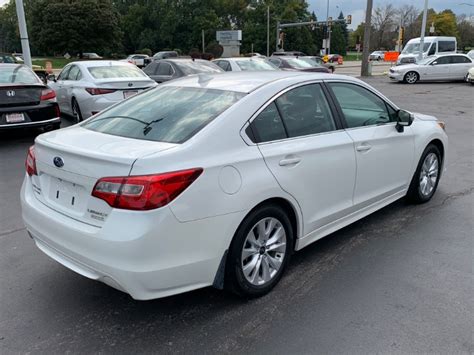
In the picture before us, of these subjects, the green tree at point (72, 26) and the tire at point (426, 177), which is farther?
the green tree at point (72, 26)

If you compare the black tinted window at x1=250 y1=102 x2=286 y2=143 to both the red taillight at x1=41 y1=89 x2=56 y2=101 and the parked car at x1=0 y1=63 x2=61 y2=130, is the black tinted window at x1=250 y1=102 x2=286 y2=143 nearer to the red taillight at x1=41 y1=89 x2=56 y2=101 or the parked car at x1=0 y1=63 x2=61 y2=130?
the parked car at x1=0 y1=63 x2=61 y2=130

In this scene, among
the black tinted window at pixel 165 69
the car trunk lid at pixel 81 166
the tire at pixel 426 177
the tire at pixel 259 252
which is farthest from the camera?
the black tinted window at pixel 165 69

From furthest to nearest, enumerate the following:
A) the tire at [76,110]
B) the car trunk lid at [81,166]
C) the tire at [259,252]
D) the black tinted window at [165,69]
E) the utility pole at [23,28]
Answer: the utility pole at [23,28], the black tinted window at [165,69], the tire at [76,110], the tire at [259,252], the car trunk lid at [81,166]

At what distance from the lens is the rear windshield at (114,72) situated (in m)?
10.2

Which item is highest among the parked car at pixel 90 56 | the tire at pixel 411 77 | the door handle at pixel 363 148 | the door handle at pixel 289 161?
the door handle at pixel 289 161

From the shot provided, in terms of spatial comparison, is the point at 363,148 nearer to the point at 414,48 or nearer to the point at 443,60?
the point at 443,60

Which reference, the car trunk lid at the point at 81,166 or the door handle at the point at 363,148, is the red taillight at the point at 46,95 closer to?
the car trunk lid at the point at 81,166

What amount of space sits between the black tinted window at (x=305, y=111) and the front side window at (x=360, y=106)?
0.23 metres

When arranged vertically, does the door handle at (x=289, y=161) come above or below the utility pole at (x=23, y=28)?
below

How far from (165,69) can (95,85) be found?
4.61 meters

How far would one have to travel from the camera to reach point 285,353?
2750 mm

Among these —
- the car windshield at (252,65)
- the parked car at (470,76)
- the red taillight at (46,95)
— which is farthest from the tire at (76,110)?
the parked car at (470,76)

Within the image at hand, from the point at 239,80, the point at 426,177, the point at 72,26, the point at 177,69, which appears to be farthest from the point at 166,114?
the point at 72,26

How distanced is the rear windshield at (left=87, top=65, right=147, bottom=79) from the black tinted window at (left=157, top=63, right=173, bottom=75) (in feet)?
9.92
